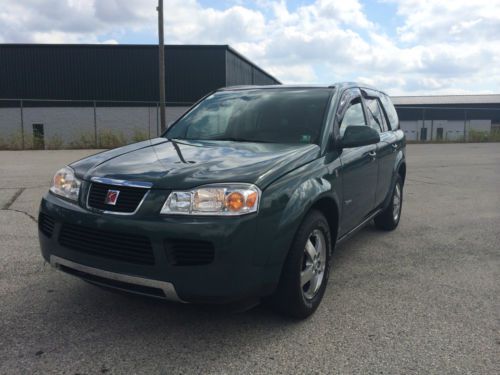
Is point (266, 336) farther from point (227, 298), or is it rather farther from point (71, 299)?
point (71, 299)

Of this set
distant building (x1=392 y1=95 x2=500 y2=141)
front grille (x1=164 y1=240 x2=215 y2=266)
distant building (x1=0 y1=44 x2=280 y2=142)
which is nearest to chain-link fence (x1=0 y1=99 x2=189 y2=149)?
distant building (x1=0 y1=44 x2=280 y2=142)

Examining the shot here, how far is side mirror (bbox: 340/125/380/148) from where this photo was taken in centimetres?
370

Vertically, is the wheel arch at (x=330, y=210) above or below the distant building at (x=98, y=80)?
below

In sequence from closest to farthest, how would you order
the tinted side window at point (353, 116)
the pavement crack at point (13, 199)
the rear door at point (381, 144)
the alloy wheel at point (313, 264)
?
1. the alloy wheel at point (313, 264)
2. the tinted side window at point (353, 116)
3. the rear door at point (381, 144)
4. the pavement crack at point (13, 199)

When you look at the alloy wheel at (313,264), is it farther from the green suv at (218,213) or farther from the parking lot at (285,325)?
the parking lot at (285,325)

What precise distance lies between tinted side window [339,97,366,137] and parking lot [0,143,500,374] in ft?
4.54

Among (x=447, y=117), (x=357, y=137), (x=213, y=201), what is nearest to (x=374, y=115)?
(x=357, y=137)

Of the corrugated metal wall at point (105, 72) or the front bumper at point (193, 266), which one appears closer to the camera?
the front bumper at point (193, 266)

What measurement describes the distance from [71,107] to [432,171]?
24.4 meters

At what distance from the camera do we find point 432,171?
510 inches

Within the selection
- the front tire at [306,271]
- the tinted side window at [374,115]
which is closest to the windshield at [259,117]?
the front tire at [306,271]

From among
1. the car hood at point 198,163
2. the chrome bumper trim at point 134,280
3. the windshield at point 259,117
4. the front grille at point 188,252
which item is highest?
the windshield at point 259,117

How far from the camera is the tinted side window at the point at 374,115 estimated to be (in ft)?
Answer: 16.6

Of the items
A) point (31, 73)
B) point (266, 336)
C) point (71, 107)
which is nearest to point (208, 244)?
point (266, 336)
